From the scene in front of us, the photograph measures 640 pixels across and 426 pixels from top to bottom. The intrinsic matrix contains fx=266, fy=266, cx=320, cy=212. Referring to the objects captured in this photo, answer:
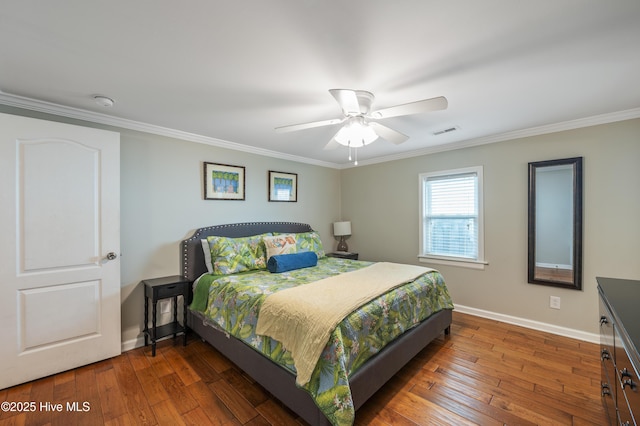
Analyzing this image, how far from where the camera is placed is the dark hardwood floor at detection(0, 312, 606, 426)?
179 cm

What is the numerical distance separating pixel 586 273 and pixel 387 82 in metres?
2.97

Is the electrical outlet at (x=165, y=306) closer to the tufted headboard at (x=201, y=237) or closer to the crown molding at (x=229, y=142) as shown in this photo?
the tufted headboard at (x=201, y=237)

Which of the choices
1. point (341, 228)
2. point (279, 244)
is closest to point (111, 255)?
point (279, 244)

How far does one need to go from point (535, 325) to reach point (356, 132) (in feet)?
10.3

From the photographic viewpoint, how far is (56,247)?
2260mm

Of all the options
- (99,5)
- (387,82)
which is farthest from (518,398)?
(99,5)

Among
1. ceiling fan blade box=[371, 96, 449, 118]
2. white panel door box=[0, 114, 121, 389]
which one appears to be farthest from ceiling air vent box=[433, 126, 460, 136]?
white panel door box=[0, 114, 121, 389]

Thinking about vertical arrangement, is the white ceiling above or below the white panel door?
above

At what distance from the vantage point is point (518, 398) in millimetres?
1962

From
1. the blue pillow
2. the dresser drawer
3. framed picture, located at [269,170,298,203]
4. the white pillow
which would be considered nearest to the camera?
the dresser drawer

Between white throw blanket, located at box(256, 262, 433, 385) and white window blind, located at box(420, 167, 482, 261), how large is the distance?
1.66 m

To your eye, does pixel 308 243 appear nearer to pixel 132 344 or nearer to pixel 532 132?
pixel 132 344

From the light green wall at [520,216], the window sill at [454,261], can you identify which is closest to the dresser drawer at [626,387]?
the light green wall at [520,216]

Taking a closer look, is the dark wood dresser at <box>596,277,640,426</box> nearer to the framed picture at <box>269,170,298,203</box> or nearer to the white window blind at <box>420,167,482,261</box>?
the white window blind at <box>420,167,482,261</box>
